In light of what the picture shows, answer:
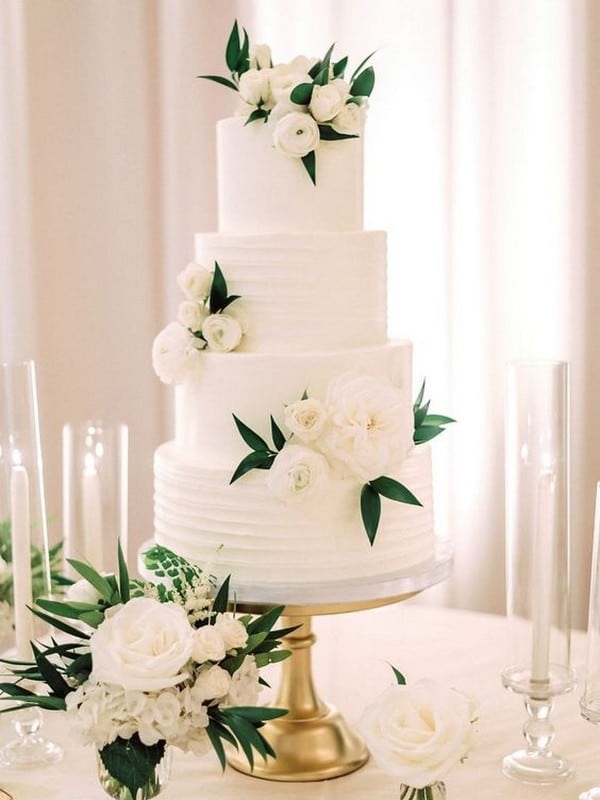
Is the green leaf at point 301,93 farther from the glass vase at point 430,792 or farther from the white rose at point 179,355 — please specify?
the glass vase at point 430,792

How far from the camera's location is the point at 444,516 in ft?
10.5

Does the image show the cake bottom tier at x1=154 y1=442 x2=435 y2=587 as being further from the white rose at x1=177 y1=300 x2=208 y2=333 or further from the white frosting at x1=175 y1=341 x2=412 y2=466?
the white rose at x1=177 y1=300 x2=208 y2=333

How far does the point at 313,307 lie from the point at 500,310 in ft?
4.65

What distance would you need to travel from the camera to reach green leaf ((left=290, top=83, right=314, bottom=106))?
170 centimetres

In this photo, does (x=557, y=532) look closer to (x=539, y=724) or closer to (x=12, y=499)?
(x=539, y=724)

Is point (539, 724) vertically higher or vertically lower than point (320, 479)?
lower

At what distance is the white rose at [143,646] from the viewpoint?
1.34m

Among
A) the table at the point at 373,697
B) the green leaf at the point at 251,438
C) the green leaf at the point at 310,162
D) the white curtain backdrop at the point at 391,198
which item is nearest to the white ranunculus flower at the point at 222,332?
the green leaf at the point at 251,438

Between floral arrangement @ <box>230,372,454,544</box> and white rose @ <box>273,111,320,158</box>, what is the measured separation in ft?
1.11

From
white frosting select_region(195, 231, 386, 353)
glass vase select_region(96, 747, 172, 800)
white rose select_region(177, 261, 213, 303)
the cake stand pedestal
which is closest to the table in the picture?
the cake stand pedestal

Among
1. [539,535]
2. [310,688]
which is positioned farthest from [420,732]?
[310,688]

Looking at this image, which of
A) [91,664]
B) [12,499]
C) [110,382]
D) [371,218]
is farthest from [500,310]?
[91,664]

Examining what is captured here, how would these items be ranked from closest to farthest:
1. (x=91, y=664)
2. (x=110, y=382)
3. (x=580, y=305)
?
(x=91, y=664) → (x=580, y=305) → (x=110, y=382)

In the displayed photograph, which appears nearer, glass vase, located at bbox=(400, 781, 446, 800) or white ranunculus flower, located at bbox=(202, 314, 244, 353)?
glass vase, located at bbox=(400, 781, 446, 800)
